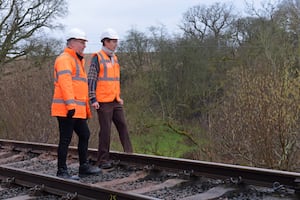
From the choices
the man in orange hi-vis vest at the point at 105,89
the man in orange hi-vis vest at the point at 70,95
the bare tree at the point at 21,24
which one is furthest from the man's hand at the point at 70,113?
the bare tree at the point at 21,24

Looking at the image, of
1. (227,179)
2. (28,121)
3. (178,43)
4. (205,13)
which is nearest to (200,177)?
(227,179)

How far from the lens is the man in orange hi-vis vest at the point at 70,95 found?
6.28m

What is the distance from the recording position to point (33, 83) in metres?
17.3

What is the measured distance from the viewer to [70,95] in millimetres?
6254

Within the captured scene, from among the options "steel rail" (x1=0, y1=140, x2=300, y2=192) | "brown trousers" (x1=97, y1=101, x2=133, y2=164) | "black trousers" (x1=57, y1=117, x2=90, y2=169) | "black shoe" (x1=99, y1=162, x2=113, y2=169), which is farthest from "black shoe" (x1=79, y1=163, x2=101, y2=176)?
"steel rail" (x1=0, y1=140, x2=300, y2=192)

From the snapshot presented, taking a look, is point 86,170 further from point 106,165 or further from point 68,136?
point 68,136

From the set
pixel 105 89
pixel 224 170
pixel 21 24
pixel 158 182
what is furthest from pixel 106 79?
pixel 21 24

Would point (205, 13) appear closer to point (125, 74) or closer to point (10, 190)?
point (125, 74)

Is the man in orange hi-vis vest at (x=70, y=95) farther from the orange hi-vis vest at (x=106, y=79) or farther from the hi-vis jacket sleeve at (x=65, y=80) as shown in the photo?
the orange hi-vis vest at (x=106, y=79)

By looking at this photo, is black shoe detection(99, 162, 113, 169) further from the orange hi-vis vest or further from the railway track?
the orange hi-vis vest

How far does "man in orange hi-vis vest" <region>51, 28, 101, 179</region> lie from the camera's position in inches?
247

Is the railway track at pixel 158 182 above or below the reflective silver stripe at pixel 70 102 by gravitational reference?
below

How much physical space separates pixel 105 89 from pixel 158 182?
1.85 meters

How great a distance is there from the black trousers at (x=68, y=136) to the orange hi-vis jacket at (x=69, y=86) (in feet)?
0.56
